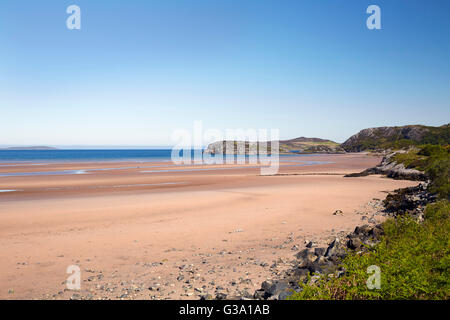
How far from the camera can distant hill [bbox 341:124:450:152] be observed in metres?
129

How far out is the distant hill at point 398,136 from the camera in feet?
425

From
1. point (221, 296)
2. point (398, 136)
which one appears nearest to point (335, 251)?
point (221, 296)

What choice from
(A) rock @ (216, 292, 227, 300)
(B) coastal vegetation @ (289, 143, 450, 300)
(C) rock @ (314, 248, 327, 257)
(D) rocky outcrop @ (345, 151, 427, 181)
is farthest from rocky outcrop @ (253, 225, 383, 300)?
(D) rocky outcrop @ (345, 151, 427, 181)

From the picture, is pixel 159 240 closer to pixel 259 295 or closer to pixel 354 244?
pixel 259 295

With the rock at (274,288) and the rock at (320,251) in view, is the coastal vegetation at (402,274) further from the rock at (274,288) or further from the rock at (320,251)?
the rock at (320,251)

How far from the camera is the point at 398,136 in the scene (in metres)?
164

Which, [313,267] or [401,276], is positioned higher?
[401,276]

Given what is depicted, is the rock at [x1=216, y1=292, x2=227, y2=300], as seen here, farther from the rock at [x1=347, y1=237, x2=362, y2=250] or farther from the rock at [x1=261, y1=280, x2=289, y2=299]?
the rock at [x1=347, y1=237, x2=362, y2=250]

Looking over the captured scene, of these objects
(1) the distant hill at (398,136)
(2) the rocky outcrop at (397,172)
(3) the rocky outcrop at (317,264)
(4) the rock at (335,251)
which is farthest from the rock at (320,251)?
(1) the distant hill at (398,136)

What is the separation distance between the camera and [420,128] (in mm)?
149625

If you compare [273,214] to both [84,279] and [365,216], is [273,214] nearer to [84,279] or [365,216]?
[365,216]
